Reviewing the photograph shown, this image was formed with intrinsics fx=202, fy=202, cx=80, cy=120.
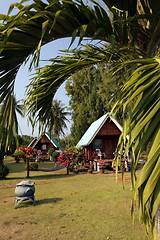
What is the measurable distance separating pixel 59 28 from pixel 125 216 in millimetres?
5291

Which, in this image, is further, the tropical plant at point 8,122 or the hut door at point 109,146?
the hut door at point 109,146

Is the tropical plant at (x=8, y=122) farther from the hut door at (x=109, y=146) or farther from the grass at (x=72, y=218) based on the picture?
the hut door at (x=109, y=146)

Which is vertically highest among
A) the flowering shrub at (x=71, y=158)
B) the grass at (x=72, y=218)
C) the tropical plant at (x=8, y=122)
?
the tropical plant at (x=8, y=122)

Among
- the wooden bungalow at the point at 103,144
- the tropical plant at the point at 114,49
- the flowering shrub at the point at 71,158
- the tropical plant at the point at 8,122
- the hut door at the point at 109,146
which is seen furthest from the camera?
the hut door at the point at 109,146

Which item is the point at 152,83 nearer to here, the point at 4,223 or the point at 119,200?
the point at 4,223

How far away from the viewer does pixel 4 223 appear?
564cm

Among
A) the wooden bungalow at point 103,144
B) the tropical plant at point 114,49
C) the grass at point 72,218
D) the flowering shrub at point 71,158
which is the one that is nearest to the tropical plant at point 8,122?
the tropical plant at point 114,49

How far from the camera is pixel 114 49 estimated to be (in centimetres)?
284

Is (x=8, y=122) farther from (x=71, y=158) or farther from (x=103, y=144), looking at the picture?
(x=103, y=144)

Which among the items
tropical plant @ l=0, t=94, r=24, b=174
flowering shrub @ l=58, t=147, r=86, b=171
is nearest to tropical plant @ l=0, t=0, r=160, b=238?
tropical plant @ l=0, t=94, r=24, b=174

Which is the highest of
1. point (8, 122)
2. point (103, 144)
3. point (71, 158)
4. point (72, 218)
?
point (8, 122)

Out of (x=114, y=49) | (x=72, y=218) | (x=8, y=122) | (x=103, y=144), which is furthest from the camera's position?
(x=103, y=144)

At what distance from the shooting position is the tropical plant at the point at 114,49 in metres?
1.64

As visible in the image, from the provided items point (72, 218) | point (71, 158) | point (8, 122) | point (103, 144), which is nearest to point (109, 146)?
point (103, 144)
